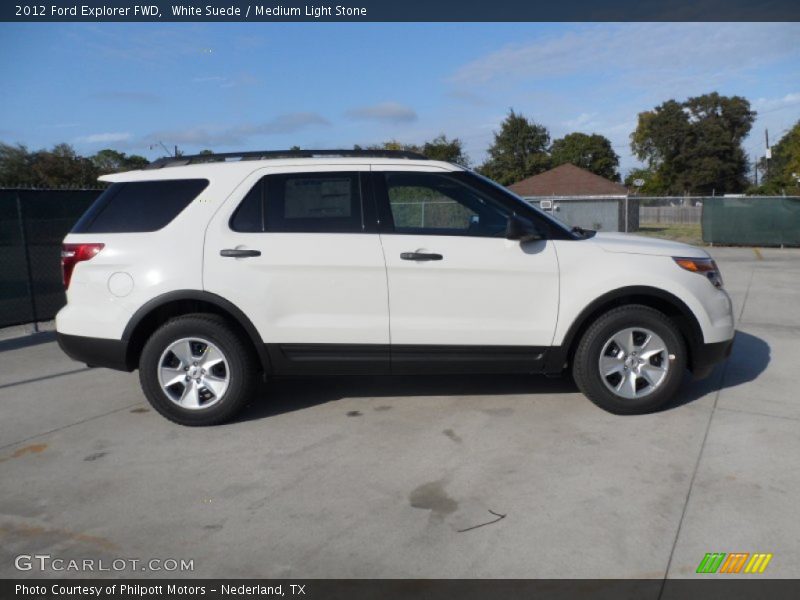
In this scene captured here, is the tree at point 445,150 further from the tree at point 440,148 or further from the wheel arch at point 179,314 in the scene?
the wheel arch at point 179,314

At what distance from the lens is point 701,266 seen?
498cm

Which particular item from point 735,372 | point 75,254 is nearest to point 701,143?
point 735,372

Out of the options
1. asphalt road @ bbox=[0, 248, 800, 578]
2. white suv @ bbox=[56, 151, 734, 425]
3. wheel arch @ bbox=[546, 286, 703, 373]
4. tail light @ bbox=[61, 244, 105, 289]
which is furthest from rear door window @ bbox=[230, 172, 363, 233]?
wheel arch @ bbox=[546, 286, 703, 373]

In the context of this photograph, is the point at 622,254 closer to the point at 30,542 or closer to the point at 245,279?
the point at 245,279

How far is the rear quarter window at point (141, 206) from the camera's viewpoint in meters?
4.91

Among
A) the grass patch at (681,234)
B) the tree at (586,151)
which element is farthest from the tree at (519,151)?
the grass patch at (681,234)

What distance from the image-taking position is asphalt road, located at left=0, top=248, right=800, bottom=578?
320 cm

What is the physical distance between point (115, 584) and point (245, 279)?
7.46 feet

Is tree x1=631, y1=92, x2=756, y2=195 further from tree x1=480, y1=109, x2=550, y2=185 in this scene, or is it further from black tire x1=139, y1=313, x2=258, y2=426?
black tire x1=139, y1=313, x2=258, y2=426

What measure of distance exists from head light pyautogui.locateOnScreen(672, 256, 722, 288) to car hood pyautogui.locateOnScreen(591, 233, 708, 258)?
0.05 metres

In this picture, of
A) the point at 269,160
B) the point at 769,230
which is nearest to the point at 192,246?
the point at 269,160

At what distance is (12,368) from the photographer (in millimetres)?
6785

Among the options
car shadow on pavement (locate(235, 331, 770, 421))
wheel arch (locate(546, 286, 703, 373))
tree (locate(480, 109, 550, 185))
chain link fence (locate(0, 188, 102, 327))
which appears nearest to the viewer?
wheel arch (locate(546, 286, 703, 373))

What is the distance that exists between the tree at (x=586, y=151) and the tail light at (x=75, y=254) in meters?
69.9
